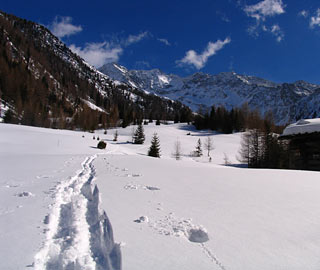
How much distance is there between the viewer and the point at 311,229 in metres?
2.46

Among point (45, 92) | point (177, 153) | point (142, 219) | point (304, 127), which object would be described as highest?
point (45, 92)

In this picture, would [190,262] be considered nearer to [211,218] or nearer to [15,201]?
[211,218]

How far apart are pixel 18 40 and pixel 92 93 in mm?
52025

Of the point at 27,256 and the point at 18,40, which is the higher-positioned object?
the point at 18,40

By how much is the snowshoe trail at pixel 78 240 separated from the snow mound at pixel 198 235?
3.21 feet

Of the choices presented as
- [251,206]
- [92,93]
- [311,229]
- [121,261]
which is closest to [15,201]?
[121,261]

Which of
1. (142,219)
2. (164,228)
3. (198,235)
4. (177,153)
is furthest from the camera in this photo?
(177,153)

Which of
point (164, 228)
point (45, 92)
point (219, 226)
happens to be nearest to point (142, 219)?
point (164, 228)

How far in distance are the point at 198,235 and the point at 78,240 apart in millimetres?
1683

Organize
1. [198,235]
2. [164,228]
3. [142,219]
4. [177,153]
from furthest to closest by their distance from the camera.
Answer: [177,153]
[142,219]
[164,228]
[198,235]

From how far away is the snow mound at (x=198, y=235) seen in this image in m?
2.30

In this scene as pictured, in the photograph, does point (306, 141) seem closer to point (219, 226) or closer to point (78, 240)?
point (219, 226)

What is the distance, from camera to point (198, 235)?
2404 mm

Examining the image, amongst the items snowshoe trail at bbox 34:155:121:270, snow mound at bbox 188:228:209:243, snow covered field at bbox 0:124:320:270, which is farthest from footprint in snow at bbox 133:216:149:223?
snow mound at bbox 188:228:209:243
